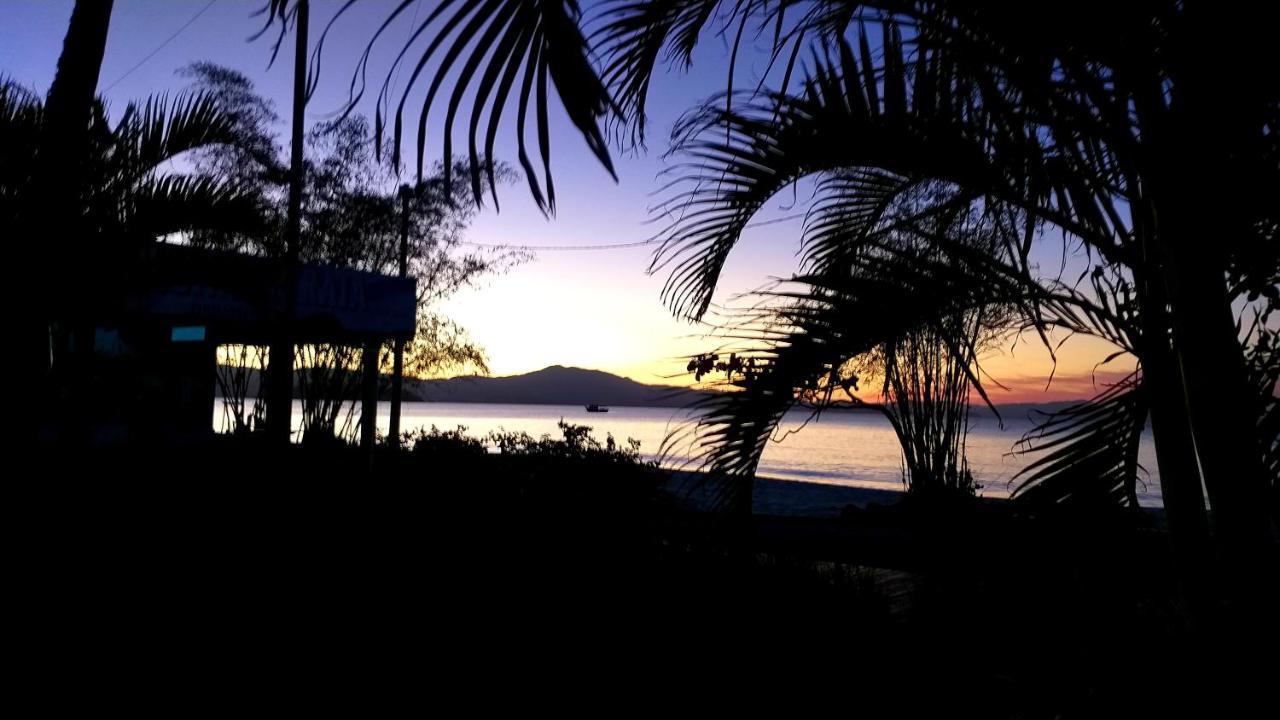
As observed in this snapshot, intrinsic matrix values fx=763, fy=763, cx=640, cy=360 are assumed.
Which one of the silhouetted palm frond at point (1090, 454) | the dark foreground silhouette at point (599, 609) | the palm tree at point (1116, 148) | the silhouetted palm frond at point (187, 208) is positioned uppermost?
the silhouetted palm frond at point (187, 208)

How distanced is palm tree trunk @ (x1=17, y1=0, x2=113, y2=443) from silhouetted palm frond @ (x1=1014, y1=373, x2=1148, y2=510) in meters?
5.68

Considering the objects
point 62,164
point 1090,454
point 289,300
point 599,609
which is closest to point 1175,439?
point 1090,454

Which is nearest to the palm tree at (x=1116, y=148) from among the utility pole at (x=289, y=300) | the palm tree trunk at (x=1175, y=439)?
the palm tree trunk at (x=1175, y=439)

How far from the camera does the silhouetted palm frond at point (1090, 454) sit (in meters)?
2.52

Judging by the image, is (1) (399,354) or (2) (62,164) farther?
(1) (399,354)

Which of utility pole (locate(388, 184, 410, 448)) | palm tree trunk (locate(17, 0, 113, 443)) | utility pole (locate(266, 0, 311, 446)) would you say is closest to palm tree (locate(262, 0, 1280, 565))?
palm tree trunk (locate(17, 0, 113, 443))

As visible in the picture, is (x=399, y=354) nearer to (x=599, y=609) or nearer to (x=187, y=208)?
(x=187, y=208)

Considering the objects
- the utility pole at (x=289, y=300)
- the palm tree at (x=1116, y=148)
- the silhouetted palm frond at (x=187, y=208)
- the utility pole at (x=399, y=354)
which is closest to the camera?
the palm tree at (x=1116, y=148)

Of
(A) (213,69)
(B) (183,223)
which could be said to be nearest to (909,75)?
(B) (183,223)

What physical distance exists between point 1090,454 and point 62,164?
586 cm

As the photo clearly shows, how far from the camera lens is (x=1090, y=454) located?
2.54m

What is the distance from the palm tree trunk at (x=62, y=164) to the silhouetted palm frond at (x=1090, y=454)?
568 cm

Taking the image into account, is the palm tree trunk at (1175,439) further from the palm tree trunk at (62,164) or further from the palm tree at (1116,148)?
the palm tree trunk at (62,164)

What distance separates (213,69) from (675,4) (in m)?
16.9
